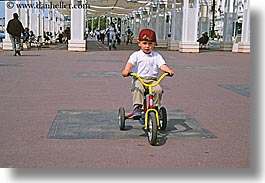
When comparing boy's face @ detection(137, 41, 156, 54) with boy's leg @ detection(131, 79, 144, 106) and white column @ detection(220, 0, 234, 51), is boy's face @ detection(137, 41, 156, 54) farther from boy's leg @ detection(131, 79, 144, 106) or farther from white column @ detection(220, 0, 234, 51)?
white column @ detection(220, 0, 234, 51)

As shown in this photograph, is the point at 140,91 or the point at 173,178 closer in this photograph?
the point at 173,178

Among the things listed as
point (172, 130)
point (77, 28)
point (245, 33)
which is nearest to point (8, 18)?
point (77, 28)

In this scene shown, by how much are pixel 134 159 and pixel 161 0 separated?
3003cm

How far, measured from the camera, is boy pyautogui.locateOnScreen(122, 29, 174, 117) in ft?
17.2

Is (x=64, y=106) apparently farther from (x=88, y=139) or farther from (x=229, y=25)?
(x=229, y=25)

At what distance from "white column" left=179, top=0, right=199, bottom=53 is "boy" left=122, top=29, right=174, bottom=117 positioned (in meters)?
19.4

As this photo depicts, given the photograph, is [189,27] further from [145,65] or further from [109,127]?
[145,65]

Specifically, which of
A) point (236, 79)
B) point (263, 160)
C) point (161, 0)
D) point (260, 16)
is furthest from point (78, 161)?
point (161, 0)

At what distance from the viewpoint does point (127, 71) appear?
5152 mm

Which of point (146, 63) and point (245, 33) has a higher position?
point (245, 33)

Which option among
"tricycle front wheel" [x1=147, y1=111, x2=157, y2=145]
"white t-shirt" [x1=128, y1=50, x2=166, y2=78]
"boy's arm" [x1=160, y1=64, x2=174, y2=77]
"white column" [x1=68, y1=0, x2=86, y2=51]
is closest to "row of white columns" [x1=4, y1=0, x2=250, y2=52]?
"white column" [x1=68, y1=0, x2=86, y2=51]

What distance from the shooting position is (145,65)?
211 inches

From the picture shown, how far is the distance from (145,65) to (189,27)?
64.3 ft

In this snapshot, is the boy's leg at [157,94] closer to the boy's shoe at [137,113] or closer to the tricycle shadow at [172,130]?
the boy's shoe at [137,113]
